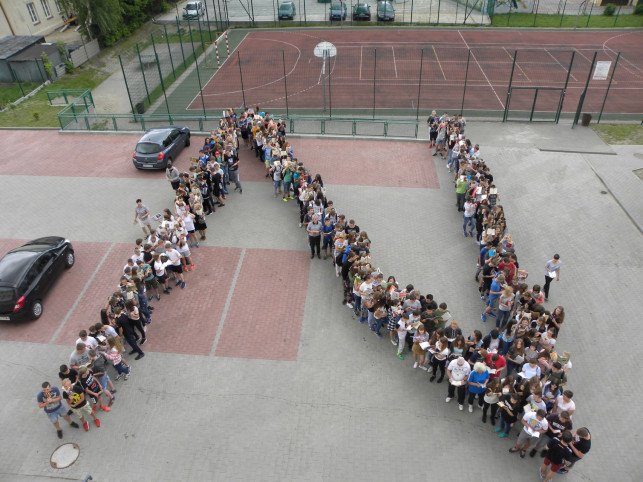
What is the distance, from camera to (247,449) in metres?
9.40

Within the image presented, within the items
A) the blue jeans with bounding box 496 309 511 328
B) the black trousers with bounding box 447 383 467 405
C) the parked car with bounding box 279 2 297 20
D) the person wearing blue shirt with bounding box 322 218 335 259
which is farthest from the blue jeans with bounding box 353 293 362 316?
the parked car with bounding box 279 2 297 20

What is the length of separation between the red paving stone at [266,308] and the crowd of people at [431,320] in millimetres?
1171

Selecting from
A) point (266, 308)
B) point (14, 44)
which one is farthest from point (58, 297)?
point (14, 44)

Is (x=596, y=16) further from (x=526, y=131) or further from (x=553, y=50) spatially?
(x=526, y=131)

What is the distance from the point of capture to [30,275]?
12.5 metres

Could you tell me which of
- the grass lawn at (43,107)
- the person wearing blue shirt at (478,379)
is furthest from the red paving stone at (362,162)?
the grass lawn at (43,107)

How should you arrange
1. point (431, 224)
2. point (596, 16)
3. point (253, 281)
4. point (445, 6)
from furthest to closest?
point (445, 6)
point (596, 16)
point (431, 224)
point (253, 281)

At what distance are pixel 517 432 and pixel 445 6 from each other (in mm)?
47907

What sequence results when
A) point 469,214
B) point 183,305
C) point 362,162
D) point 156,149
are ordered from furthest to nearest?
point 362,162
point 156,149
point 469,214
point 183,305

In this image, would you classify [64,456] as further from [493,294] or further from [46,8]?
[46,8]

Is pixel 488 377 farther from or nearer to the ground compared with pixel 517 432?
farther from the ground

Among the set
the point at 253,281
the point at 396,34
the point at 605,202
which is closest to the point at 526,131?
the point at 605,202

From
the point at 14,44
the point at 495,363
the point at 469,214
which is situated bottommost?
the point at 469,214

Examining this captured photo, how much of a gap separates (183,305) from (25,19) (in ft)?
109
